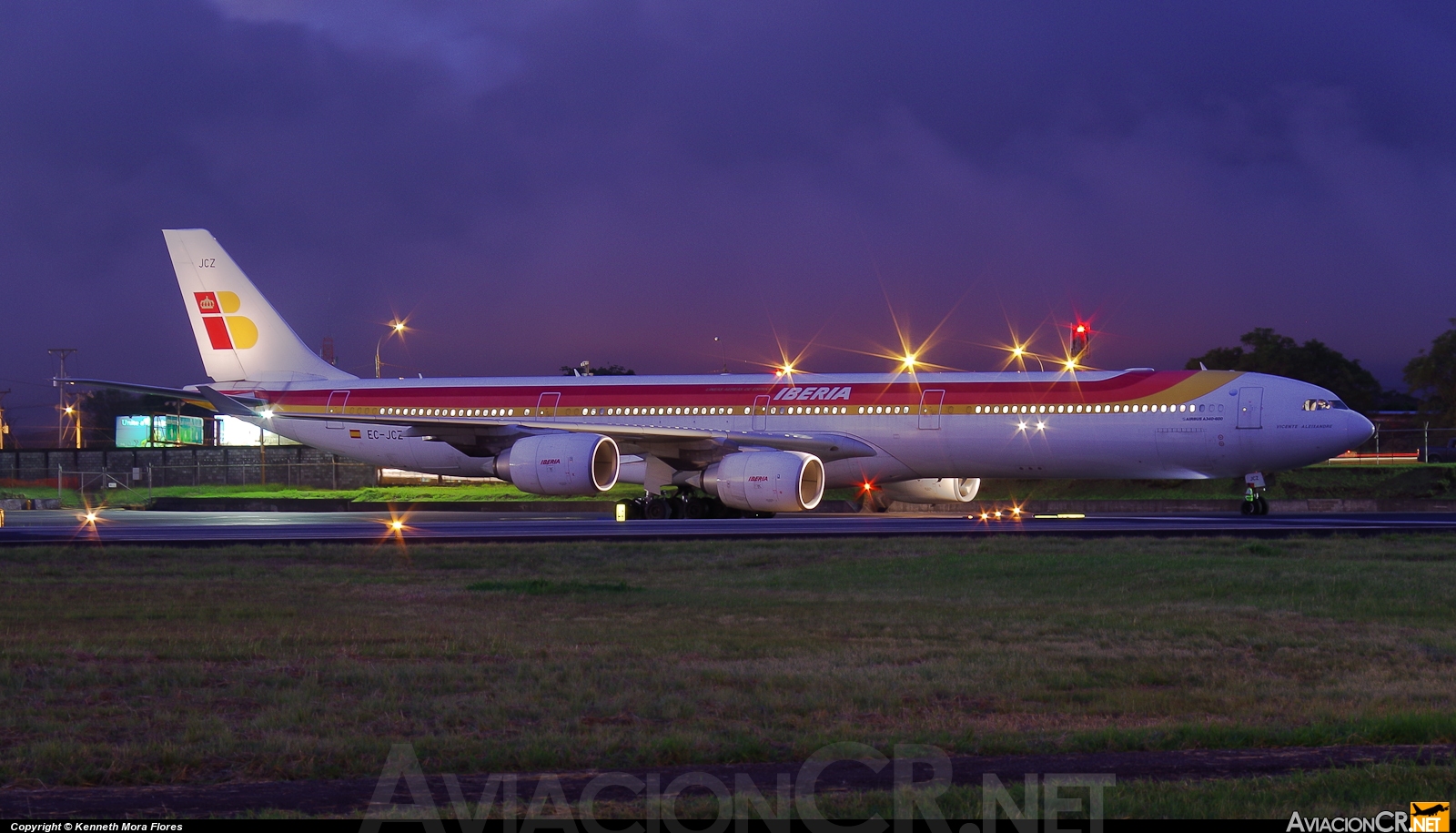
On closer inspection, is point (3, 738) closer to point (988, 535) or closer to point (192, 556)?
point (192, 556)

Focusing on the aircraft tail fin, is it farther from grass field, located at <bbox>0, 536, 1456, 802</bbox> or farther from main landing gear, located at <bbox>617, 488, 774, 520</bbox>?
grass field, located at <bbox>0, 536, 1456, 802</bbox>

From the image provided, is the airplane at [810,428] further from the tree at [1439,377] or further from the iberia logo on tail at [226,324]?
the tree at [1439,377]

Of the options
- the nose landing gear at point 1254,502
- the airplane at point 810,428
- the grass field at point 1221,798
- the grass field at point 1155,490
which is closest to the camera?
the grass field at point 1221,798

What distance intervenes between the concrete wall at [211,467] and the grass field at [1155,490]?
3658 mm

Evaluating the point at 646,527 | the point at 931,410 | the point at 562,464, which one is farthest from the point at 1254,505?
the point at 562,464

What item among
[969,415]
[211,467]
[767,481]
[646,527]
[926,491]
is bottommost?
[646,527]

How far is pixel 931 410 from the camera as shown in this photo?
3178cm

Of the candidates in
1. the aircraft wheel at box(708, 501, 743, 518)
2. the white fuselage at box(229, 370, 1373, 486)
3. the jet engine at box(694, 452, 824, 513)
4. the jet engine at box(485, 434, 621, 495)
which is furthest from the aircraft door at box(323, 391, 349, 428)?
the jet engine at box(694, 452, 824, 513)

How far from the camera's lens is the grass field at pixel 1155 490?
4022 cm

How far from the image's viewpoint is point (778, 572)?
1866cm

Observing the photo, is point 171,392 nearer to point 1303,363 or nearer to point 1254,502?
point 1254,502

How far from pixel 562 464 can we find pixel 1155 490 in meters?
21.0

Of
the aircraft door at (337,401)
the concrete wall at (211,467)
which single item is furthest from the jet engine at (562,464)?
the concrete wall at (211,467)

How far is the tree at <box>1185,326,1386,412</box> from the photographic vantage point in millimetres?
85000
